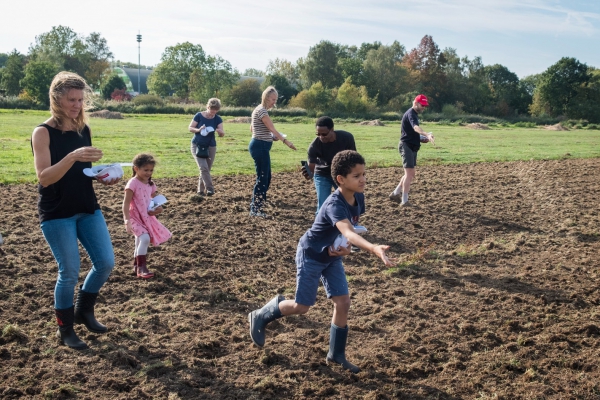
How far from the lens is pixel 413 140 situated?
37.9ft

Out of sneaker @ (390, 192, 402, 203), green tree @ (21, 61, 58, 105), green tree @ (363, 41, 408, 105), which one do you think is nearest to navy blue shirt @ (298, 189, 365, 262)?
sneaker @ (390, 192, 402, 203)

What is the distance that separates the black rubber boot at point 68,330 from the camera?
Answer: 5.13 meters

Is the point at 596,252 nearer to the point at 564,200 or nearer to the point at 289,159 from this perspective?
the point at 564,200

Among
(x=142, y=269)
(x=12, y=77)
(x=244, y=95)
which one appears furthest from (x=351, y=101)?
(x=142, y=269)

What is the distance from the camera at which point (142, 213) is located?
290 inches

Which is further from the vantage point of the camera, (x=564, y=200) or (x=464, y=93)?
(x=464, y=93)

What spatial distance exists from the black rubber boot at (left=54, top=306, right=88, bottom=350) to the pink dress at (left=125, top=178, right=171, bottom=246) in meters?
2.24

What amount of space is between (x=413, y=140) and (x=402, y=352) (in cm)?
678

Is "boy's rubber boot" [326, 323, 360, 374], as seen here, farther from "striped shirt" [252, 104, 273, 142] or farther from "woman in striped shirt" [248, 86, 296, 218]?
"striped shirt" [252, 104, 273, 142]

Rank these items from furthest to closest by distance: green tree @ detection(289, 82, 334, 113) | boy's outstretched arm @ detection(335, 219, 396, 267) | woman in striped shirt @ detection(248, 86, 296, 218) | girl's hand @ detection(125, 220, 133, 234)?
1. green tree @ detection(289, 82, 334, 113)
2. woman in striped shirt @ detection(248, 86, 296, 218)
3. girl's hand @ detection(125, 220, 133, 234)
4. boy's outstretched arm @ detection(335, 219, 396, 267)

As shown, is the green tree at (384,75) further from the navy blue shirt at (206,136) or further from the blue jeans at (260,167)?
the blue jeans at (260,167)

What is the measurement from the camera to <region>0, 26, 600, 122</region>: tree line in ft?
242

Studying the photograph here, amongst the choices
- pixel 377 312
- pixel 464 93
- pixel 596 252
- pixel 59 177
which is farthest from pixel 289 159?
pixel 464 93

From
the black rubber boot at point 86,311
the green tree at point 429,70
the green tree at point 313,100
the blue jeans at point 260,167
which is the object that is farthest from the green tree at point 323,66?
the black rubber boot at point 86,311
